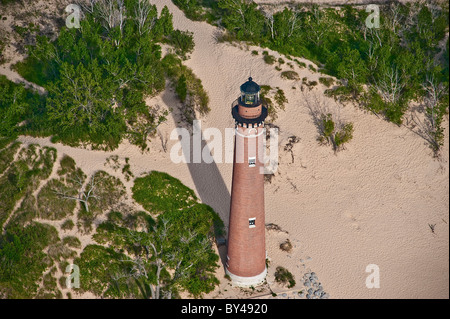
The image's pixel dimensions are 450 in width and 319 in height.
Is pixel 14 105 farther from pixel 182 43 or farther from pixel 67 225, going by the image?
pixel 182 43

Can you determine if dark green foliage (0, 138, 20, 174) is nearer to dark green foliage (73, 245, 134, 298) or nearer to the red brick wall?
dark green foliage (73, 245, 134, 298)

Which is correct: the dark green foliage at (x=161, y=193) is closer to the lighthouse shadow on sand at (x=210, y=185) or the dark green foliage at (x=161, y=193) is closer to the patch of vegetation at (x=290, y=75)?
the lighthouse shadow on sand at (x=210, y=185)

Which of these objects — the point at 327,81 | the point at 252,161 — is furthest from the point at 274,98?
the point at 252,161

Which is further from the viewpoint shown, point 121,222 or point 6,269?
point 121,222

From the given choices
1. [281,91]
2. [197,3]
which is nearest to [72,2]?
[197,3]

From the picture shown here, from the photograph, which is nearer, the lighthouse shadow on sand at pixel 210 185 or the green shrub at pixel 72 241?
the green shrub at pixel 72 241

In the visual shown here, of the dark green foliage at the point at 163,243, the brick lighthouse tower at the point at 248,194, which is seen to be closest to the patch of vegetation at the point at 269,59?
the dark green foliage at the point at 163,243
